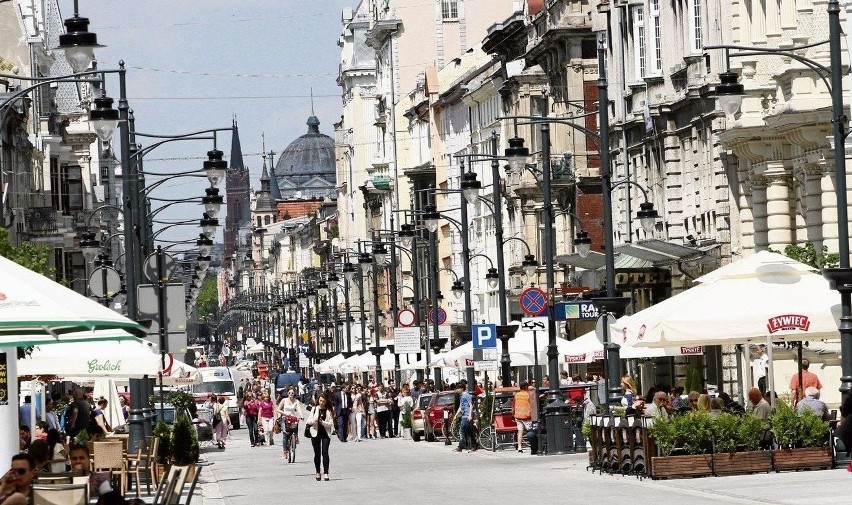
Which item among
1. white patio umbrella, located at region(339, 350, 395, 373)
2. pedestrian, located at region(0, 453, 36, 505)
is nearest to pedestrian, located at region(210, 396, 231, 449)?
white patio umbrella, located at region(339, 350, 395, 373)

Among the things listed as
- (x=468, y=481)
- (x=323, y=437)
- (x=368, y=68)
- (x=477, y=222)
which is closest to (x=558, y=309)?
(x=323, y=437)

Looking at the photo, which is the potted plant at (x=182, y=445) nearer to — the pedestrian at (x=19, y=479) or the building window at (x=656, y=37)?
the pedestrian at (x=19, y=479)

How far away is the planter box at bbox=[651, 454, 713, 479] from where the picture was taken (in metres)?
29.0

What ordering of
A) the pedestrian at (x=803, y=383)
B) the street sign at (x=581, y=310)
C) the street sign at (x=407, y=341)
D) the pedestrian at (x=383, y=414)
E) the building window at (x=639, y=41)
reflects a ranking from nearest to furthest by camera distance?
the pedestrian at (x=803, y=383)
the street sign at (x=581, y=310)
the building window at (x=639, y=41)
the street sign at (x=407, y=341)
the pedestrian at (x=383, y=414)

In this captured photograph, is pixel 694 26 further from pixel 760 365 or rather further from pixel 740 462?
pixel 740 462

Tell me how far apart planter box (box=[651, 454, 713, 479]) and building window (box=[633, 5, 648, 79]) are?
2979 cm

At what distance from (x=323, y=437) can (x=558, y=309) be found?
20.3 ft

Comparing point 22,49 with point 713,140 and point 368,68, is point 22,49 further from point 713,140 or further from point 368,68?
point 368,68

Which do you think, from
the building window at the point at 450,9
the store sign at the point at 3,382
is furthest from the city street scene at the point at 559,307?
the building window at the point at 450,9

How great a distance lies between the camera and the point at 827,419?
30062 mm

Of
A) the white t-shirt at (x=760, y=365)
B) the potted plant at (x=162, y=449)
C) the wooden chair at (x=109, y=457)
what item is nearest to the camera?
the wooden chair at (x=109, y=457)

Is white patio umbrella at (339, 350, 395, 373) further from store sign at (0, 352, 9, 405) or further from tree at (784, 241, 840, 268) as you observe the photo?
store sign at (0, 352, 9, 405)

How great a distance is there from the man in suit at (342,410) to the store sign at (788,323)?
34935 mm

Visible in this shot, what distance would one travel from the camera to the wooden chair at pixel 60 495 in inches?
715
